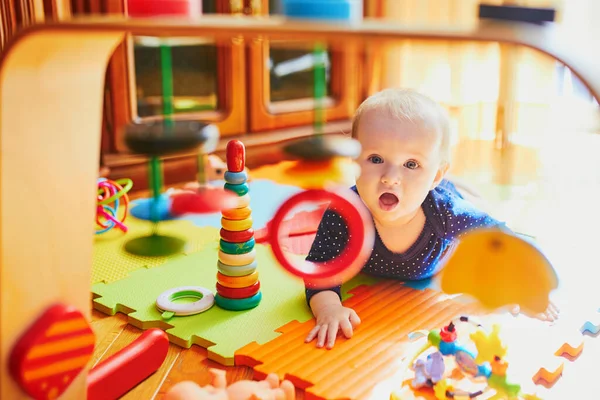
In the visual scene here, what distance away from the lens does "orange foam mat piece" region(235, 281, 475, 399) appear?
36.9 inches

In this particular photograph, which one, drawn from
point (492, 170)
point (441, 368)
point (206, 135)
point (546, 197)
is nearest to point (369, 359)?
point (441, 368)

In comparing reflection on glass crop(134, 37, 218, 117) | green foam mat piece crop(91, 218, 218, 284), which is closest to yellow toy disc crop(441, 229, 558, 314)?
green foam mat piece crop(91, 218, 218, 284)

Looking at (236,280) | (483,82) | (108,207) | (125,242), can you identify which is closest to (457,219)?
(236,280)

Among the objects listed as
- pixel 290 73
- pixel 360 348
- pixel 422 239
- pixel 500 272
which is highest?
pixel 290 73

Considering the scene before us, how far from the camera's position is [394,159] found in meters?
1.08

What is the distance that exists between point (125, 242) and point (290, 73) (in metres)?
1.26

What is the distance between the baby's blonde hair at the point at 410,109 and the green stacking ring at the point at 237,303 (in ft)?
1.09

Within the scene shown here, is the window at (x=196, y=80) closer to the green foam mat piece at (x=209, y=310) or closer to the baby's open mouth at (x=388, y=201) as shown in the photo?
the green foam mat piece at (x=209, y=310)

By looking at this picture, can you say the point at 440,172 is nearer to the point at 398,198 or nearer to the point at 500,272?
the point at 398,198

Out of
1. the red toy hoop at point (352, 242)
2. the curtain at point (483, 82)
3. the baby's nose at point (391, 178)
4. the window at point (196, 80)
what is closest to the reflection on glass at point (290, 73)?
the window at point (196, 80)

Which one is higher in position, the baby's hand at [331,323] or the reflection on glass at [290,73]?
the reflection on glass at [290,73]

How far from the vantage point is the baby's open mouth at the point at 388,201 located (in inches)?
43.8

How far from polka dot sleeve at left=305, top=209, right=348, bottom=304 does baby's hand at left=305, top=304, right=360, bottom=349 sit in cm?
7

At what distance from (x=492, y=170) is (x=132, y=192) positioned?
1151 millimetres
